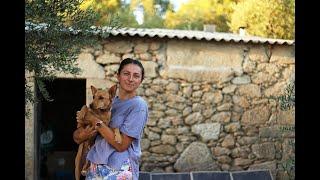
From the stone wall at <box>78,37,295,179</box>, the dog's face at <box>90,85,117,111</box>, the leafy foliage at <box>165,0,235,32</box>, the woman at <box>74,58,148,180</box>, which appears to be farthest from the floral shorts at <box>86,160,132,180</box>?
the leafy foliage at <box>165,0,235,32</box>

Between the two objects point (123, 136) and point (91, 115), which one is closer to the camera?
point (123, 136)

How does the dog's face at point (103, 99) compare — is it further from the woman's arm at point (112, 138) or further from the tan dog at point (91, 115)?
the woman's arm at point (112, 138)

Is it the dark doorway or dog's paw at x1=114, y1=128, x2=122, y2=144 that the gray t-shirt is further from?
the dark doorway

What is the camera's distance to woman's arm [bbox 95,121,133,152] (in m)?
2.36

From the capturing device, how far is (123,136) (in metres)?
2.38

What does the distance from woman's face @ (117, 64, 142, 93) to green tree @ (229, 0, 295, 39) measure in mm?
9359

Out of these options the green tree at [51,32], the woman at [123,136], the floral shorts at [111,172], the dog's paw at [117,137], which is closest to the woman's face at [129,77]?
the woman at [123,136]

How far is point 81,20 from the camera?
3939 millimetres

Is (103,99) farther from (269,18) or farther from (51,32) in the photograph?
(269,18)

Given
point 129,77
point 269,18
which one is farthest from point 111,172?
point 269,18

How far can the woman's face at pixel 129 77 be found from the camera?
2.46 metres

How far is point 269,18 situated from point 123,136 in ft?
33.3
